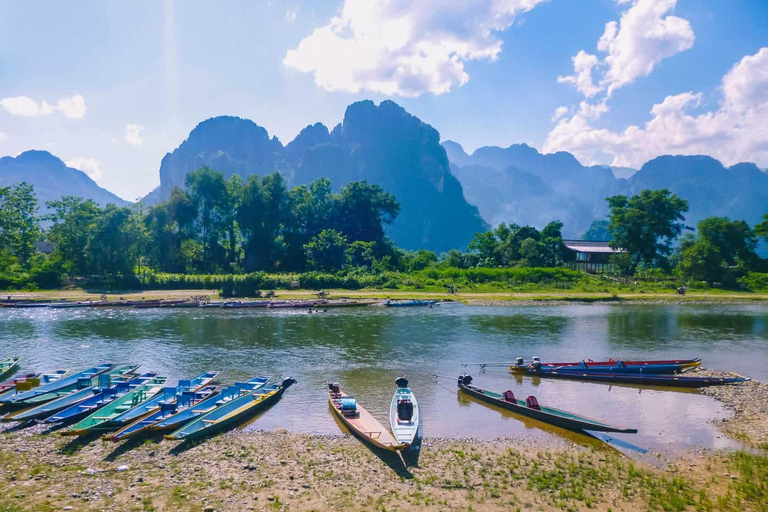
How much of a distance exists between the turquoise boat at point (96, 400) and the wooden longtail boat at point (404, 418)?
1135 cm

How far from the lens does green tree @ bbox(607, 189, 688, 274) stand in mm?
80438

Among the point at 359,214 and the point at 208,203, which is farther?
the point at 359,214

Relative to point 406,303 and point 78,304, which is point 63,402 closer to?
point 406,303

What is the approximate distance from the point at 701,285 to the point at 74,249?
90.1m

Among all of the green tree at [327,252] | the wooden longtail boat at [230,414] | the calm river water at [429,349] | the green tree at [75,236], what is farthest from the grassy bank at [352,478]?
the green tree at [327,252]

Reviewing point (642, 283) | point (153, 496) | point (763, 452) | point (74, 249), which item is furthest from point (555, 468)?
point (74, 249)

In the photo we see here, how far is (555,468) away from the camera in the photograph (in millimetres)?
15172

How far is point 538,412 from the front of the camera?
63.9 feet

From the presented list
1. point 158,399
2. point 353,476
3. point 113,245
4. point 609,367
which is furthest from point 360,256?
point 353,476

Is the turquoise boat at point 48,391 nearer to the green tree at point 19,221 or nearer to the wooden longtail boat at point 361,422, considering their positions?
the wooden longtail boat at point 361,422

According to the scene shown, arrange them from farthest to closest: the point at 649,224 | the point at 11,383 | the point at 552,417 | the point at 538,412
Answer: the point at 649,224
the point at 11,383
the point at 538,412
the point at 552,417

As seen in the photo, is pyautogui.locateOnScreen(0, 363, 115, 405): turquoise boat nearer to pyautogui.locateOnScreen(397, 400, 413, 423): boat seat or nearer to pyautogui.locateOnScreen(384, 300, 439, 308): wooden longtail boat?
pyautogui.locateOnScreen(397, 400, 413, 423): boat seat

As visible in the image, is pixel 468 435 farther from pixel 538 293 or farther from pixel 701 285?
pixel 701 285

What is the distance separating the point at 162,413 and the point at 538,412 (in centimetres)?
1468
